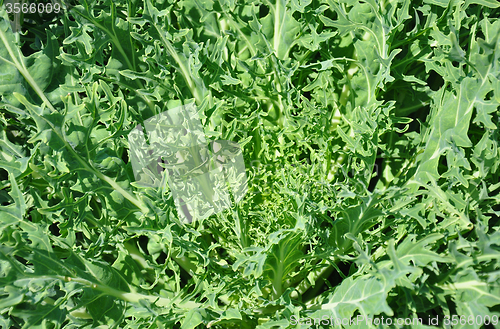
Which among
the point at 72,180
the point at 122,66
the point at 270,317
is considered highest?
the point at 122,66

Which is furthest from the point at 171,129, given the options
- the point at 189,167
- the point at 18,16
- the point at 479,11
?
the point at 479,11

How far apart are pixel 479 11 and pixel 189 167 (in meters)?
0.80

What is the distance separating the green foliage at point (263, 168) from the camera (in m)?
0.80

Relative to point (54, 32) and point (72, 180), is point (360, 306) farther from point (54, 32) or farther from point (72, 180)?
point (54, 32)

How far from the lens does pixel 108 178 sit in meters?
0.97

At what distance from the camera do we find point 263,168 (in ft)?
3.51

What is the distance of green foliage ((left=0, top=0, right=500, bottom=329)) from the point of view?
2.61 feet

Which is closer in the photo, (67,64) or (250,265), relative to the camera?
(250,265)

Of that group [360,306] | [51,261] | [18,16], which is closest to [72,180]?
[51,261]

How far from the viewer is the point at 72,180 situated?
986mm

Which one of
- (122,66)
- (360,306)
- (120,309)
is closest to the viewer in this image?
(360,306)

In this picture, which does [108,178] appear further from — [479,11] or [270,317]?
[479,11]

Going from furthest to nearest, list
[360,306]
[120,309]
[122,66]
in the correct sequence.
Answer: [122,66] → [120,309] → [360,306]

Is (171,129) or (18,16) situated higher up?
(18,16)
